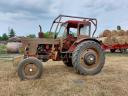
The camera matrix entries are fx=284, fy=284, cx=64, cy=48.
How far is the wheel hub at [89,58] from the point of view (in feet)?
33.5

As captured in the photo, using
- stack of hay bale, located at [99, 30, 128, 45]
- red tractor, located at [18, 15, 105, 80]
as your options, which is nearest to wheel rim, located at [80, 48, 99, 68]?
red tractor, located at [18, 15, 105, 80]

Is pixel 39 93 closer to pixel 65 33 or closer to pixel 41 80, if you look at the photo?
pixel 41 80

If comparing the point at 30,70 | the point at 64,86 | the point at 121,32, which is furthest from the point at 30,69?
the point at 121,32

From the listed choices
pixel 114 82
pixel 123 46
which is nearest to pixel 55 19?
pixel 114 82

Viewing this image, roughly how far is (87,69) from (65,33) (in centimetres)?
166

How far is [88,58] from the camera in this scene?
10250mm

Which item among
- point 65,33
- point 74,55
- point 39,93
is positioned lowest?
point 39,93

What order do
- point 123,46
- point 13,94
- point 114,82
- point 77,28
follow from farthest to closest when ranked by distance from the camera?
point 123,46 → point 77,28 → point 114,82 → point 13,94

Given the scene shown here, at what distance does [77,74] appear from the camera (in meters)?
10.2

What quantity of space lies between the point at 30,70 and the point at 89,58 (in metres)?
2.31

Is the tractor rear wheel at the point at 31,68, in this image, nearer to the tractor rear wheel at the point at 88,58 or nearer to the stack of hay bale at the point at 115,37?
the tractor rear wheel at the point at 88,58

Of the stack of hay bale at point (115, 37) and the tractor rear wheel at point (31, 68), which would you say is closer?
the tractor rear wheel at point (31, 68)

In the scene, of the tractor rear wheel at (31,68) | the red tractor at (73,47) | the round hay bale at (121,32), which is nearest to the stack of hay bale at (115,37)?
the round hay bale at (121,32)

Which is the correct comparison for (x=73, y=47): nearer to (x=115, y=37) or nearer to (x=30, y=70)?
(x=30, y=70)
